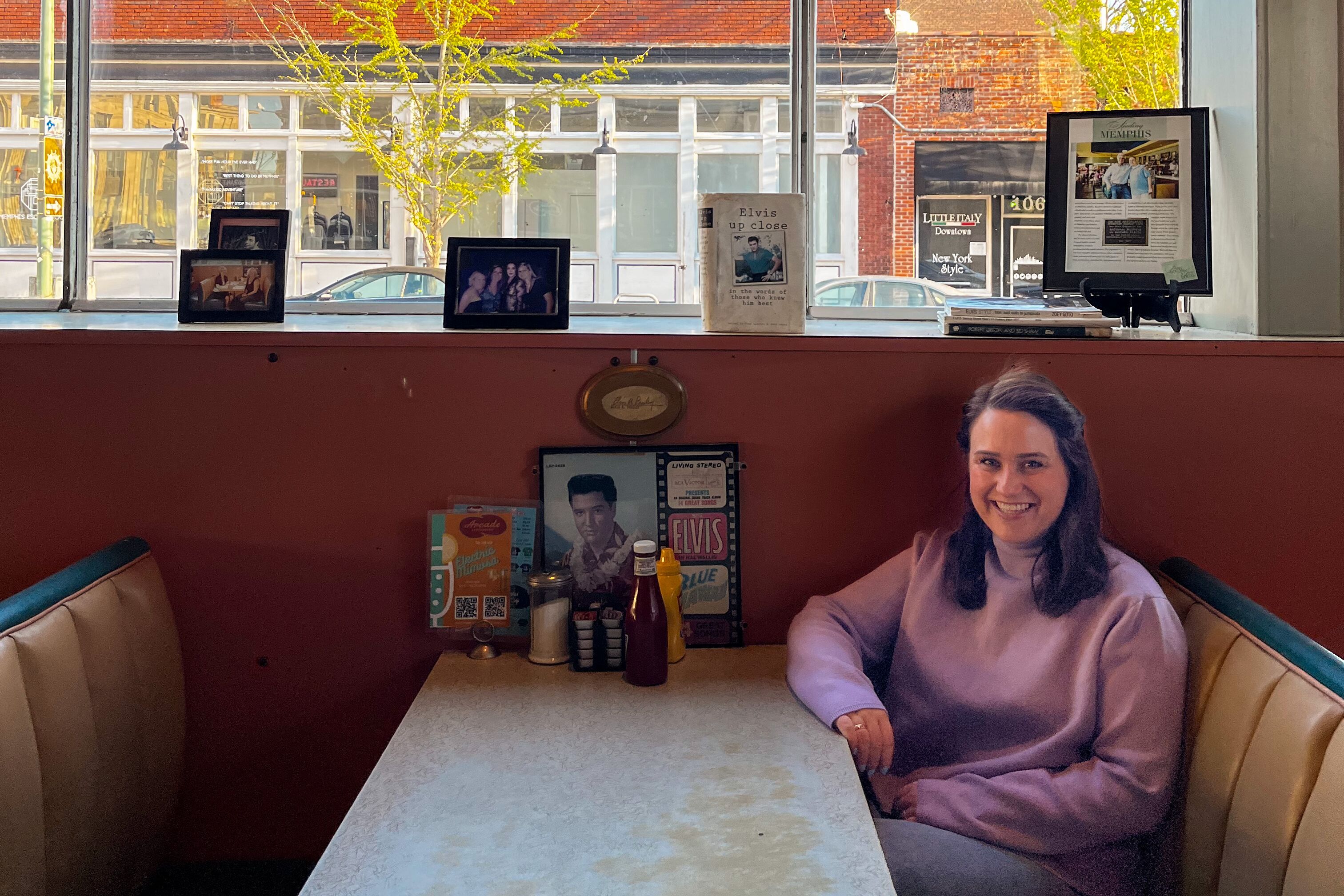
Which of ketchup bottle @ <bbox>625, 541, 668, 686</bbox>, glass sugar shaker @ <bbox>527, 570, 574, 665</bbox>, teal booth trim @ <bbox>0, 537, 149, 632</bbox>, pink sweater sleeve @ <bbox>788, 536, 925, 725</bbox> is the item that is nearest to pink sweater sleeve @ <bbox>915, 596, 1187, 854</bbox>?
pink sweater sleeve @ <bbox>788, 536, 925, 725</bbox>

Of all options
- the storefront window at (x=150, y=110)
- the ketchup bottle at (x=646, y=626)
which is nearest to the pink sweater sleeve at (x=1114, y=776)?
the ketchup bottle at (x=646, y=626)

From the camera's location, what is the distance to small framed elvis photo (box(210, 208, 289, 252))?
7.61 feet

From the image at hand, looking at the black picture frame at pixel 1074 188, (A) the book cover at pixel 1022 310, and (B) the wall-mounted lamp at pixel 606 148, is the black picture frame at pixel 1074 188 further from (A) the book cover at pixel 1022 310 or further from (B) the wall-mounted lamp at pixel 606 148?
(B) the wall-mounted lamp at pixel 606 148

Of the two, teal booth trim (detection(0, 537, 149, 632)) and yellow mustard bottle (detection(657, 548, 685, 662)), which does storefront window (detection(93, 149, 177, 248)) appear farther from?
yellow mustard bottle (detection(657, 548, 685, 662))

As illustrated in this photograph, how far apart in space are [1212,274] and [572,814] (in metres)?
1.88

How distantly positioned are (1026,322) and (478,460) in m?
1.11

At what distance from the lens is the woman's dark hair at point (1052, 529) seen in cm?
175

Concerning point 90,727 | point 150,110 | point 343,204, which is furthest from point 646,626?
point 150,110

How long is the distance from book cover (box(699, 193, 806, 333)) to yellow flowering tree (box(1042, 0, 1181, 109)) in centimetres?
100

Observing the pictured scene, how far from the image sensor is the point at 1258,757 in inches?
55.3

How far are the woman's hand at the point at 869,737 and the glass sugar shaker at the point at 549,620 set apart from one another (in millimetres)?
542

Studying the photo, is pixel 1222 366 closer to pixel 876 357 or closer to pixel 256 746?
pixel 876 357

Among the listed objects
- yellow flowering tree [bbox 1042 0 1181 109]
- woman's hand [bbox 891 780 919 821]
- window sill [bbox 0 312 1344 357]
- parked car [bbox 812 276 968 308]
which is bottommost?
woman's hand [bbox 891 780 919 821]
